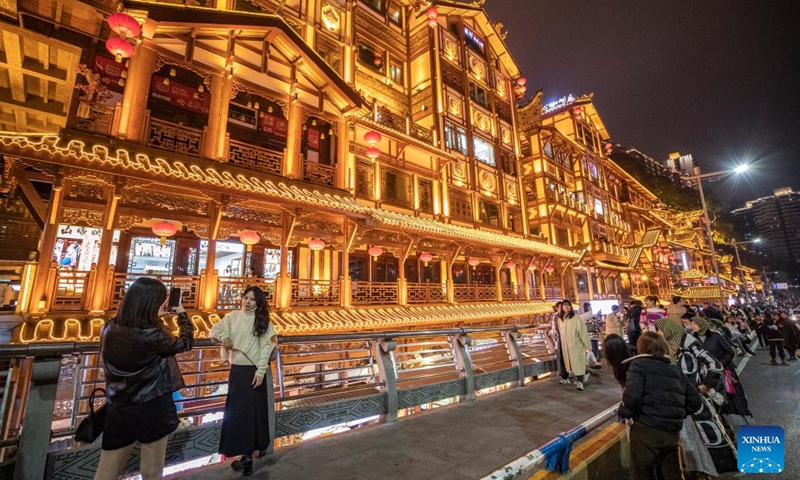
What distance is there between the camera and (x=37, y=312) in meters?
7.02

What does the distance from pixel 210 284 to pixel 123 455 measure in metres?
7.36

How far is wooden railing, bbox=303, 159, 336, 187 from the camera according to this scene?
39.7 feet

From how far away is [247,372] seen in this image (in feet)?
11.1

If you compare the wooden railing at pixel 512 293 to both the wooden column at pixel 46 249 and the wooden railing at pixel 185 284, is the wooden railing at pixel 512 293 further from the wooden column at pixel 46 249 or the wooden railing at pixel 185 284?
the wooden column at pixel 46 249

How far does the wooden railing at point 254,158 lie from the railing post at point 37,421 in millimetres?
8577

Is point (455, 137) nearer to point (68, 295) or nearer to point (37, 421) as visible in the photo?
point (68, 295)

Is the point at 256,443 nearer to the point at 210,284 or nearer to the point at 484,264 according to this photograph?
the point at 210,284

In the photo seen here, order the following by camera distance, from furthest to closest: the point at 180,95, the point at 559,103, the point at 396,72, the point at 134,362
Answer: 1. the point at 559,103
2. the point at 396,72
3. the point at 180,95
4. the point at 134,362

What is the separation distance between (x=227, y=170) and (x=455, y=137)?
44.3 feet

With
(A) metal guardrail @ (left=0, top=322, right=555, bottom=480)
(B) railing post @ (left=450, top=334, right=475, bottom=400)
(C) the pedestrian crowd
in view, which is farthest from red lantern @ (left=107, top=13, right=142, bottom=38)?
(C) the pedestrian crowd

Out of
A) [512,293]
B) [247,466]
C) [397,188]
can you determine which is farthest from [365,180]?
[247,466]

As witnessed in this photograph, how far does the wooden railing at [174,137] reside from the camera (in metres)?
9.25

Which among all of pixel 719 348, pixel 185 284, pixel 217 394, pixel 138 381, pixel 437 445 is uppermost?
pixel 185 284

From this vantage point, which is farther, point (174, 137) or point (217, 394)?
point (174, 137)
